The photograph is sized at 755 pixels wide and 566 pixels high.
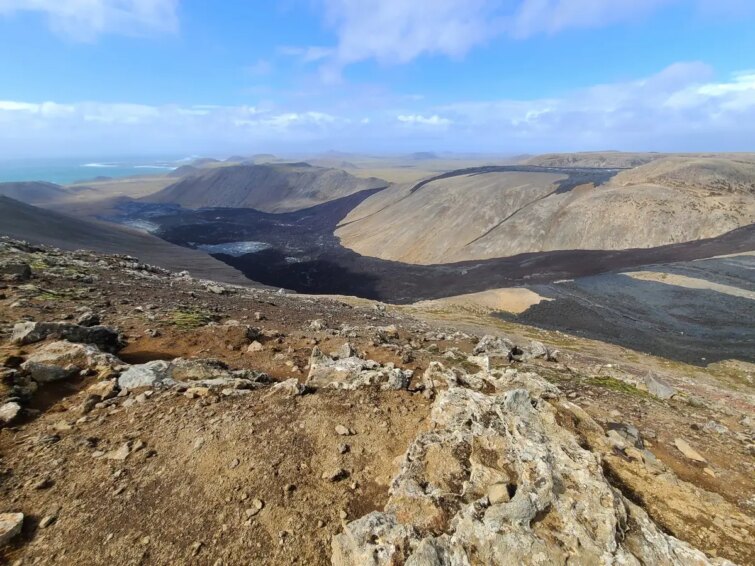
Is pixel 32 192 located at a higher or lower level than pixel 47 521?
lower

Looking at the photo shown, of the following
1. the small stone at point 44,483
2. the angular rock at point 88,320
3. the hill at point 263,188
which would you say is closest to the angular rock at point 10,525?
the small stone at point 44,483

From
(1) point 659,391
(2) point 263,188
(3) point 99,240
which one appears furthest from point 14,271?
(2) point 263,188

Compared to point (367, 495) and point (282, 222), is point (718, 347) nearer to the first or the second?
point (367, 495)

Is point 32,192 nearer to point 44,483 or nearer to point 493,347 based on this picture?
point 493,347

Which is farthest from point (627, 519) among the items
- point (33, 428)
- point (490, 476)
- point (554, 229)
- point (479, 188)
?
point (479, 188)

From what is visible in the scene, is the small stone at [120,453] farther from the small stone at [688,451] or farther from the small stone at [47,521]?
the small stone at [688,451]
